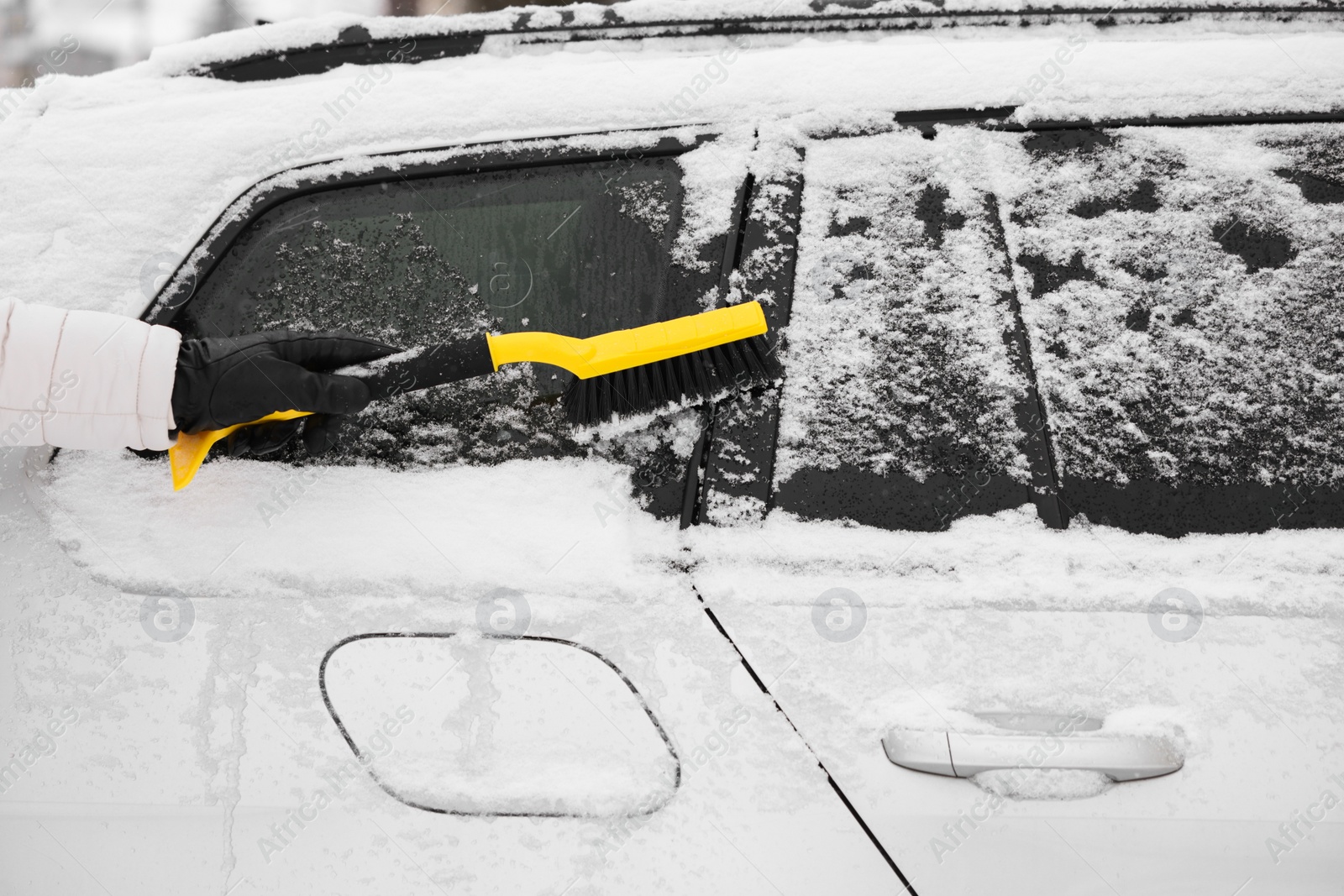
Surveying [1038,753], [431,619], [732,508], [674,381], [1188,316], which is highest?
[1188,316]

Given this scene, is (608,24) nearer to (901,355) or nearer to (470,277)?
(470,277)

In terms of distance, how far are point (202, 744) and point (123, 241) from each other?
100cm

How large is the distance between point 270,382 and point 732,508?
852 mm

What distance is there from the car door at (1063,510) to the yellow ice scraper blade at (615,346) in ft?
0.53

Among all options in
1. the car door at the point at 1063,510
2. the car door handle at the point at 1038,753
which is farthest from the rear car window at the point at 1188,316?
the car door handle at the point at 1038,753

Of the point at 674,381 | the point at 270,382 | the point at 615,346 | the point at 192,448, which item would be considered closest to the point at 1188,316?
the point at 674,381

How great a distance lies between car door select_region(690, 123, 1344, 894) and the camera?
118cm

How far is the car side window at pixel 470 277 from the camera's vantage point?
149cm

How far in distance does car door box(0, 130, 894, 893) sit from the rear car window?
0.61m

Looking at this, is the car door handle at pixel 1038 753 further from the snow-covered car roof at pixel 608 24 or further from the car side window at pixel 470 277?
the snow-covered car roof at pixel 608 24

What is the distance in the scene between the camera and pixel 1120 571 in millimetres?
1268

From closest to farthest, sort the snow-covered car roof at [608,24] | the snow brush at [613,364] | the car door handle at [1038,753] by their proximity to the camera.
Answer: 1. the car door handle at [1038,753]
2. the snow brush at [613,364]
3. the snow-covered car roof at [608,24]

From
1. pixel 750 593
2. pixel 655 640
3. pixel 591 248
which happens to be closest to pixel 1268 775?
pixel 750 593

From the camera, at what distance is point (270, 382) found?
55.3 inches
